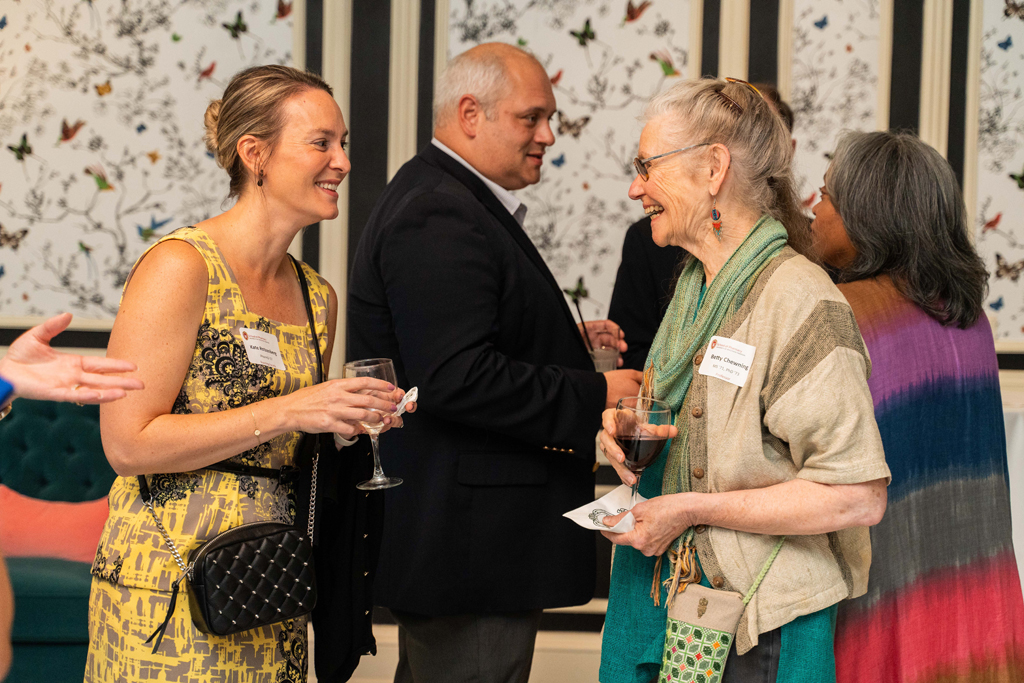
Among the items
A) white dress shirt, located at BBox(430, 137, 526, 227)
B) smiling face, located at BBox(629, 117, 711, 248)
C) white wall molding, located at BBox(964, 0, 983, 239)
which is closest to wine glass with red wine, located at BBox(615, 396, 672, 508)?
smiling face, located at BBox(629, 117, 711, 248)

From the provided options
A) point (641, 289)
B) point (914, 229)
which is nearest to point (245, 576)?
point (914, 229)

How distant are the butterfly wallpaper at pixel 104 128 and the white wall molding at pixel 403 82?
1.52ft

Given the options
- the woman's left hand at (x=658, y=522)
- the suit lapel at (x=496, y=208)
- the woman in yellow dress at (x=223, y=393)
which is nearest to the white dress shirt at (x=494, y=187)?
the suit lapel at (x=496, y=208)

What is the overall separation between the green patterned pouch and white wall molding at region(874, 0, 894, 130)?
9.57ft

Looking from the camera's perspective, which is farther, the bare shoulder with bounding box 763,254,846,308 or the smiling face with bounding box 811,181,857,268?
the smiling face with bounding box 811,181,857,268

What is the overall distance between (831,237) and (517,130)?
82 cm

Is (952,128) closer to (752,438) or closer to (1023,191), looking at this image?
(1023,191)

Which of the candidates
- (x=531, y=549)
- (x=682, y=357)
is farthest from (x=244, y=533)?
(x=682, y=357)

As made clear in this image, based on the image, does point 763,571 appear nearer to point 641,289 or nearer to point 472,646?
point 472,646

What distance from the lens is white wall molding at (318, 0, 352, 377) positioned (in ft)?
12.0

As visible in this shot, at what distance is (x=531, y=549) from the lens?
78.4 inches

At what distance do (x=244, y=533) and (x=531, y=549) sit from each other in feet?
2.32

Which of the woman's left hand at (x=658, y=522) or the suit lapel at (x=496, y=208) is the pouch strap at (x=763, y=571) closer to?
the woman's left hand at (x=658, y=522)

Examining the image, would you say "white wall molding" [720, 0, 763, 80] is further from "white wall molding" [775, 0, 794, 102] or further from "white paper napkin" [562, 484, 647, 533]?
"white paper napkin" [562, 484, 647, 533]
